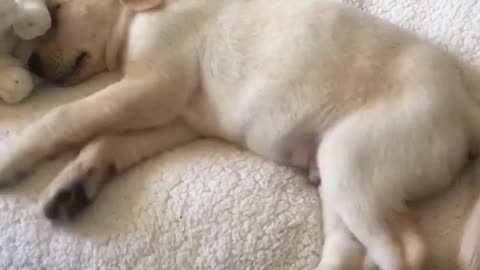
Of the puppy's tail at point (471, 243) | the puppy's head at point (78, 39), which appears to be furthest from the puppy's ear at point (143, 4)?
the puppy's tail at point (471, 243)

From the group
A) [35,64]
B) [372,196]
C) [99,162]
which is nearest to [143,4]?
[35,64]

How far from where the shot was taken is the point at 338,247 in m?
1.47

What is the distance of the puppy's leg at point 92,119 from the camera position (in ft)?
5.14

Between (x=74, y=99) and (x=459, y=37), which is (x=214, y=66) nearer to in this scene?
(x=74, y=99)

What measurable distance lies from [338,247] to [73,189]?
0.51 meters

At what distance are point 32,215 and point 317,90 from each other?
600 millimetres

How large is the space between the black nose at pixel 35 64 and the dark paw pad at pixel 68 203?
372mm

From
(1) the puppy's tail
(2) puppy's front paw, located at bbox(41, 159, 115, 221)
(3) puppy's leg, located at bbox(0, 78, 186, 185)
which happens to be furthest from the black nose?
(1) the puppy's tail

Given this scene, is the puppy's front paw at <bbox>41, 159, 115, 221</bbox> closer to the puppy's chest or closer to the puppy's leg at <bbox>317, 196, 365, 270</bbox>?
the puppy's chest

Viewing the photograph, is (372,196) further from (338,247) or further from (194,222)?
(194,222)

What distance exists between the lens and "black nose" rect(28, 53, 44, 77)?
178cm

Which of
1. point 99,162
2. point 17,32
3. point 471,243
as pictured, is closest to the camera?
point 471,243

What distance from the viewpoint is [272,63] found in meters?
1.65

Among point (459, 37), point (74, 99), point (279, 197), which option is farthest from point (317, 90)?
A: point (74, 99)
